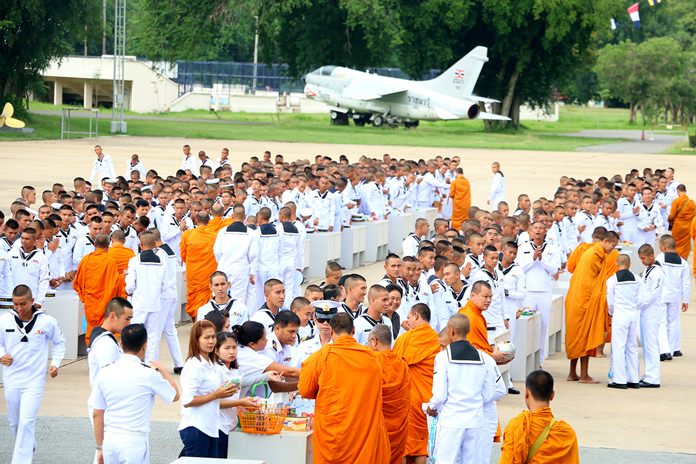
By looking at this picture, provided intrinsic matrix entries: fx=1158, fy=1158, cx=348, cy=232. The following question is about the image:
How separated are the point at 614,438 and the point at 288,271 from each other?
6474 millimetres

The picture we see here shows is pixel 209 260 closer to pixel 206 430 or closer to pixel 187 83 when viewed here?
pixel 206 430

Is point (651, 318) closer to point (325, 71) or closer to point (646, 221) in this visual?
point (646, 221)

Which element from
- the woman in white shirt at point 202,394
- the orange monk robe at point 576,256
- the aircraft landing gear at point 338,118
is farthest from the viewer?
the aircraft landing gear at point 338,118

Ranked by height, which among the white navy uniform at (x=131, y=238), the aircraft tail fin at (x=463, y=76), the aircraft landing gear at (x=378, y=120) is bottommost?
the white navy uniform at (x=131, y=238)

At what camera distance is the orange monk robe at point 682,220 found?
23.6 metres

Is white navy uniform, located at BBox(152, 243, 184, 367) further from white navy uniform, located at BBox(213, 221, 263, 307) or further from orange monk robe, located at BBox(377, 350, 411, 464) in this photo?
orange monk robe, located at BBox(377, 350, 411, 464)

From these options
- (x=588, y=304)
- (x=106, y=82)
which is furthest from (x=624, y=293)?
(x=106, y=82)

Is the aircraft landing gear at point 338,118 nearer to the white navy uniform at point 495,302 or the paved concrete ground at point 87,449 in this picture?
the white navy uniform at point 495,302

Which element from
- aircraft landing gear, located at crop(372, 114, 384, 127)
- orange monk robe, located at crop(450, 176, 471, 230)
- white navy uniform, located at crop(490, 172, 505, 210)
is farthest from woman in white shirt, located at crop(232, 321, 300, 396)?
aircraft landing gear, located at crop(372, 114, 384, 127)

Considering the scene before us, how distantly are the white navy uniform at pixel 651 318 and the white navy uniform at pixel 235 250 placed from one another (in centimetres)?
527

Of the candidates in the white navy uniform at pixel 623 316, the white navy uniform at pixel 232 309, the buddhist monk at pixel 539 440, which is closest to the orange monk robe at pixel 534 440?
the buddhist monk at pixel 539 440

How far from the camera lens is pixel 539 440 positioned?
7211 mm

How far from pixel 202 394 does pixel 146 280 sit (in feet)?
17.6

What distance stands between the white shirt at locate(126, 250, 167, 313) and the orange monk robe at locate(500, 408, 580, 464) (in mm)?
7146
